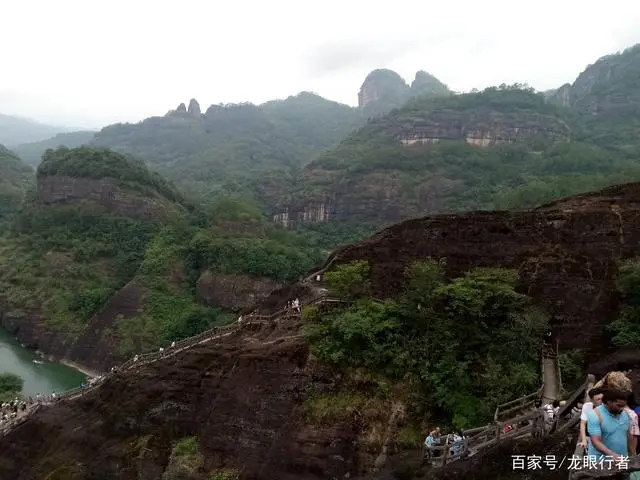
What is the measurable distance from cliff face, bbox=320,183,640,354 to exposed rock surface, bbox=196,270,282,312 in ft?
94.4

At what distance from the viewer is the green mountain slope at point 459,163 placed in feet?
284

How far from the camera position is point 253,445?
2125 cm

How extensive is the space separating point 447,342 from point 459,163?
8434 centimetres

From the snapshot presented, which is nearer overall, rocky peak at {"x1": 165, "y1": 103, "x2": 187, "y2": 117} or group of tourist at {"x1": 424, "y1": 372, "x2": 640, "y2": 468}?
group of tourist at {"x1": 424, "y1": 372, "x2": 640, "y2": 468}

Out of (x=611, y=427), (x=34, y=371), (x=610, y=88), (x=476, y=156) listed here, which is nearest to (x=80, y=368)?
(x=34, y=371)

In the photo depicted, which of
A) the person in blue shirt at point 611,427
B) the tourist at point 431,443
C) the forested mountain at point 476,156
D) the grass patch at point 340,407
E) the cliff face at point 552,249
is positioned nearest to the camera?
the person in blue shirt at point 611,427

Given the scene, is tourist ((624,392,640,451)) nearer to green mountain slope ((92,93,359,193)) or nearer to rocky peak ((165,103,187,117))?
green mountain slope ((92,93,359,193))

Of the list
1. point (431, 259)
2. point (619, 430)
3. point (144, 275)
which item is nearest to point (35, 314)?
point (144, 275)

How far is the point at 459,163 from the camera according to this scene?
9944cm

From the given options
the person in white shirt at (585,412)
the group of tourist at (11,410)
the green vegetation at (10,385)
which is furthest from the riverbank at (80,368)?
the person in white shirt at (585,412)

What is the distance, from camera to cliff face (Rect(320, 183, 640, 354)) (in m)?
21.3

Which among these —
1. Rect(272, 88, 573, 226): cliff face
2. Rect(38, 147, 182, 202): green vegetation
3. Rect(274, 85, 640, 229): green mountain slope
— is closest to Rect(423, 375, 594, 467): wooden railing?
Rect(274, 85, 640, 229): green mountain slope

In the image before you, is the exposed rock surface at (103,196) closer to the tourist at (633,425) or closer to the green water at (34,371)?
the green water at (34,371)

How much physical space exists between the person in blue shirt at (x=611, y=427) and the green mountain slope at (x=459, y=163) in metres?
61.2
